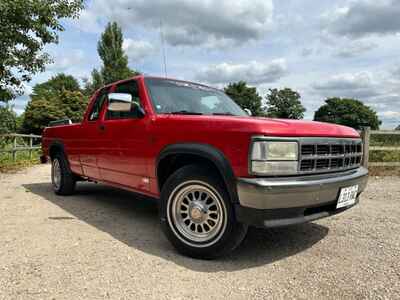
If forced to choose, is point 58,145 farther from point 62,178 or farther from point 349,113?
point 349,113

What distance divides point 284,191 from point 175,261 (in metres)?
1.15

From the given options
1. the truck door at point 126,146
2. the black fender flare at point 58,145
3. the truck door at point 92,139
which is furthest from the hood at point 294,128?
the black fender flare at point 58,145

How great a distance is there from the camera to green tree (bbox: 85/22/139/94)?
35.3m

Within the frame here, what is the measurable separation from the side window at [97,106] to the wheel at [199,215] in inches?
88.4

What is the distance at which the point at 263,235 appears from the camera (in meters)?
3.74

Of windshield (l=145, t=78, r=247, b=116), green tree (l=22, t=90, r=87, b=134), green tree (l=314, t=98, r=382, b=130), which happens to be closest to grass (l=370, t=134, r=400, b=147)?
windshield (l=145, t=78, r=247, b=116)

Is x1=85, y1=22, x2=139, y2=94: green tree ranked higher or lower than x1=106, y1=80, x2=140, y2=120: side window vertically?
higher

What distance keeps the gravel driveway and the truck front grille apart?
32.4 inches

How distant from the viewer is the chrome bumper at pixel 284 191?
99.7 inches

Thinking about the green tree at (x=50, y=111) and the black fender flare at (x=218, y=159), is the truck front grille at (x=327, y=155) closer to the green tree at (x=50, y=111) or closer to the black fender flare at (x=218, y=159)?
the black fender flare at (x=218, y=159)

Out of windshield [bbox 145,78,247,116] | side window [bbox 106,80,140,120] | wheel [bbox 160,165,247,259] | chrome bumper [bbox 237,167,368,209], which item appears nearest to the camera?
chrome bumper [bbox 237,167,368,209]

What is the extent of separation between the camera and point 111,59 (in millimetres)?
35844

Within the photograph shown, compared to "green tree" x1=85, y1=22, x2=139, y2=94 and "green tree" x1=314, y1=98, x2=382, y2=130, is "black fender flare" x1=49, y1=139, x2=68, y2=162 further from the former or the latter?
"green tree" x1=314, y1=98, x2=382, y2=130

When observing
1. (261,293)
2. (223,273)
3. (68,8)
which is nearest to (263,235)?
(223,273)
